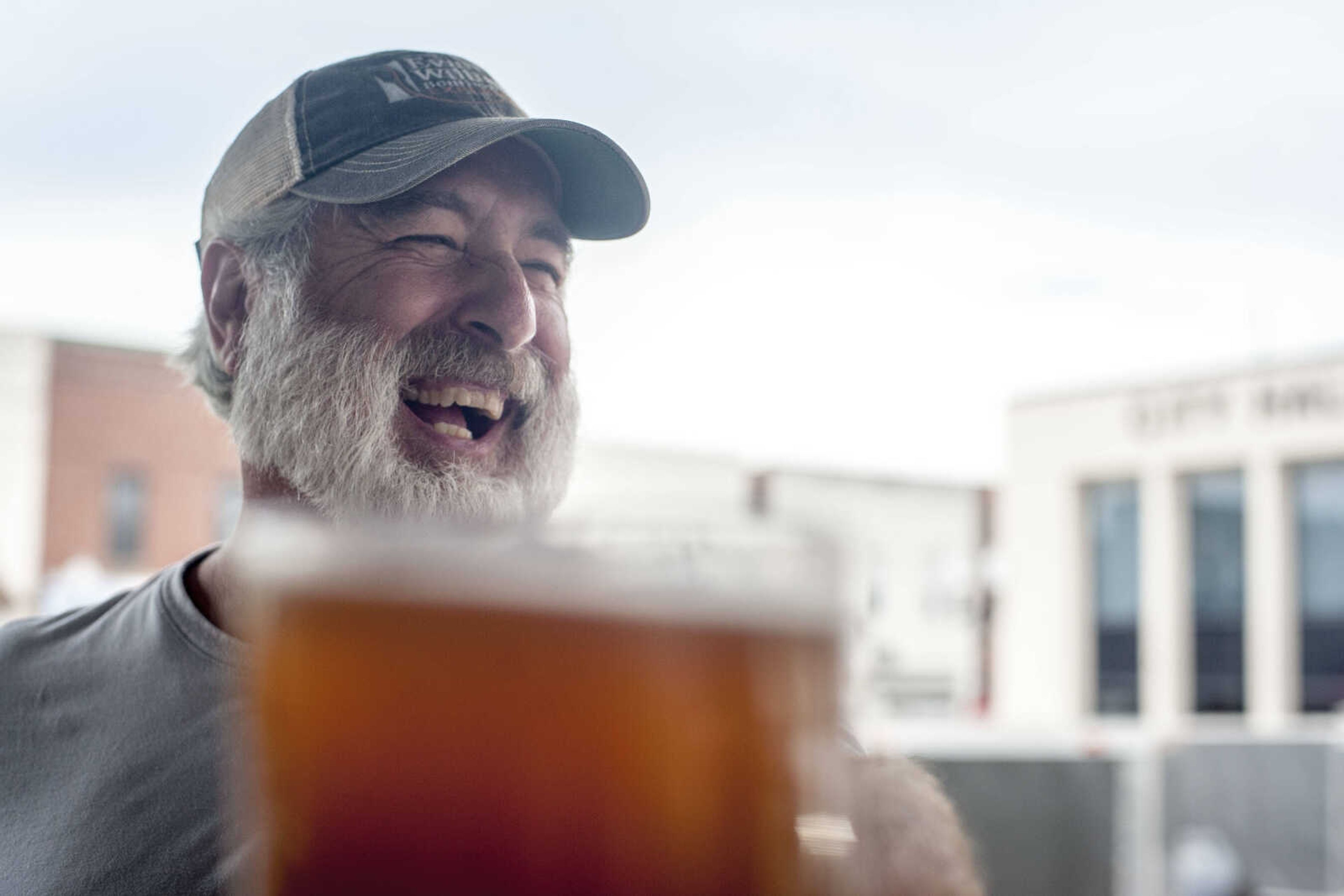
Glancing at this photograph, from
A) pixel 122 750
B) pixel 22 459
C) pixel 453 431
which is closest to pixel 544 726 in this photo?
pixel 453 431

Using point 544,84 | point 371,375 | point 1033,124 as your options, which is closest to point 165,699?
point 371,375

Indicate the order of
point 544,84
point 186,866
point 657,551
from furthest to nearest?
1. point 544,84
2. point 186,866
3. point 657,551

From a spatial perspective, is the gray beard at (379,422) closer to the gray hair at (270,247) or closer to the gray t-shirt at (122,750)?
the gray hair at (270,247)

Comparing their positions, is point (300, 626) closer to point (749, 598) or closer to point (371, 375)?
point (749, 598)

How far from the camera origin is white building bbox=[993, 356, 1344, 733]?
15.1 m

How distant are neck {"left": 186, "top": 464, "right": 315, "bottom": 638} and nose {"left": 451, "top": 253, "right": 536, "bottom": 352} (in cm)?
15

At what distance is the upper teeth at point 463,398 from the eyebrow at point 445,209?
4.0 inches

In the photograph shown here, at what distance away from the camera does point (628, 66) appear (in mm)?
1036

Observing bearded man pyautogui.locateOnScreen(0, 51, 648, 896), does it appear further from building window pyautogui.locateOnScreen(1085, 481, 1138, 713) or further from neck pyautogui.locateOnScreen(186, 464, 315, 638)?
building window pyautogui.locateOnScreen(1085, 481, 1138, 713)

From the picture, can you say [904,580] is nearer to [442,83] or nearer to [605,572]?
[442,83]

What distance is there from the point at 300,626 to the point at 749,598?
0.13 m

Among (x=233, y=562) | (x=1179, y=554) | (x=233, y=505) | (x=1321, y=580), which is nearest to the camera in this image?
(x=233, y=562)

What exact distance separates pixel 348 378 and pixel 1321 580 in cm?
1594

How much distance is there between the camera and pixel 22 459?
13.1 meters
